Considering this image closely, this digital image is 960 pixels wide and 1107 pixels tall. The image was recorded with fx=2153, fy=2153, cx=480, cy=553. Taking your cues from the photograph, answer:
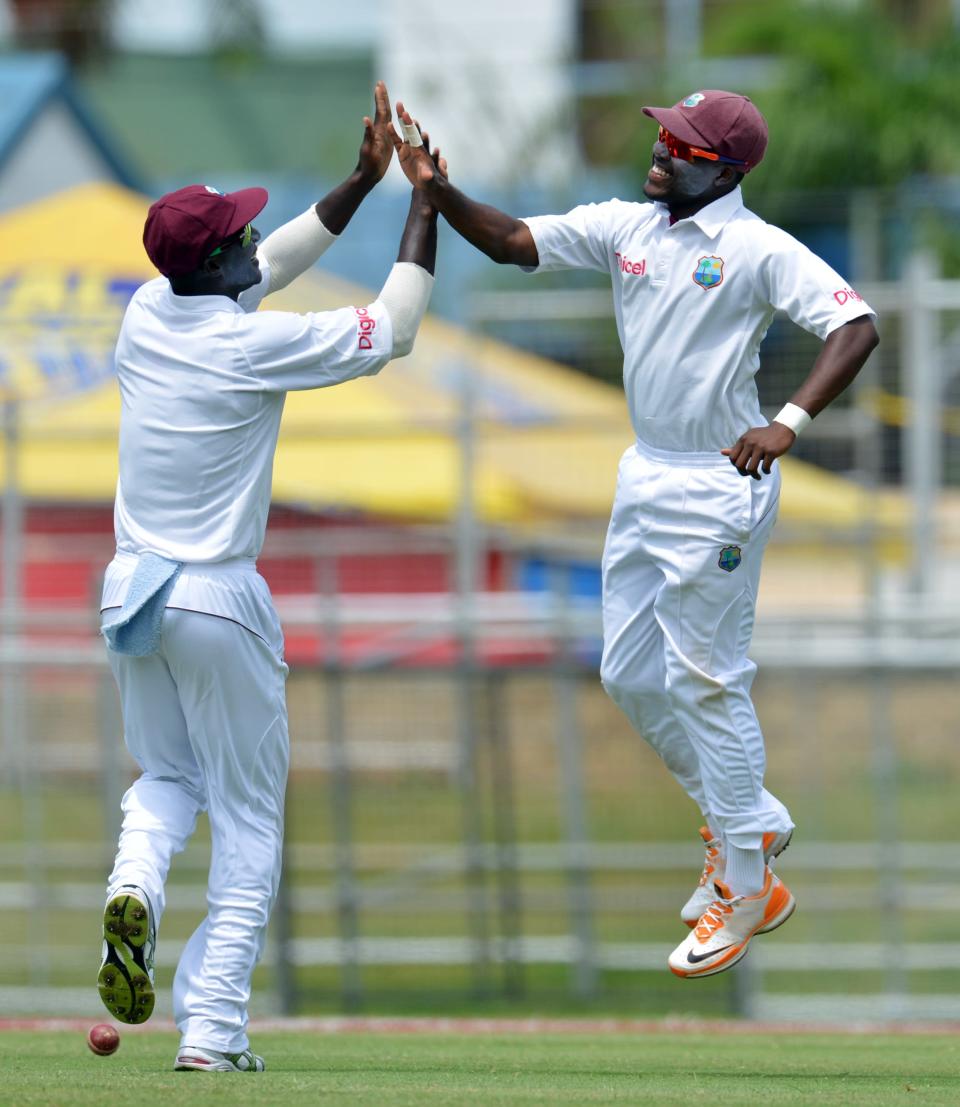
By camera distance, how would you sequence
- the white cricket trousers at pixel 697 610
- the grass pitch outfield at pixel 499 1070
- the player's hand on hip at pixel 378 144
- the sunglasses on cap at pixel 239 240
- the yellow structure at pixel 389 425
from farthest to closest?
the yellow structure at pixel 389 425, the player's hand on hip at pixel 378 144, the white cricket trousers at pixel 697 610, the sunglasses on cap at pixel 239 240, the grass pitch outfield at pixel 499 1070

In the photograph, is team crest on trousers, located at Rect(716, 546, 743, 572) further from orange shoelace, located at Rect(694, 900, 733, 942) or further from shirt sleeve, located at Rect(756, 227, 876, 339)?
orange shoelace, located at Rect(694, 900, 733, 942)

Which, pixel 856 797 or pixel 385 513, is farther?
pixel 385 513

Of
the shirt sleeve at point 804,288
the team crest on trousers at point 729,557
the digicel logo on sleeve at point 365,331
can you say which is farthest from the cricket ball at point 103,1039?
the shirt sleeve at point 804,288

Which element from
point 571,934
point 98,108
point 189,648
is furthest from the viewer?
point 98,108

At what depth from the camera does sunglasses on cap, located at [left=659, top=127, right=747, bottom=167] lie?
6.25 m

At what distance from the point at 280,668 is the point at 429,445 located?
9495 mm

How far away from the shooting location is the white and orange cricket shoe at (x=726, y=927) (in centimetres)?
646

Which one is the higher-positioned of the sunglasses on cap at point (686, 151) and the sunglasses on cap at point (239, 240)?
the sunglasses on cap at point (686, 151)

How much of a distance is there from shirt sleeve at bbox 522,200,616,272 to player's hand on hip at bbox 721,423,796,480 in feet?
2.94

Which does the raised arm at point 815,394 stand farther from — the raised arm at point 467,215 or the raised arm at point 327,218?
the raised arm at point 327,218

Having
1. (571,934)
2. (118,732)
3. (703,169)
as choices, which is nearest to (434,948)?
(571,934)

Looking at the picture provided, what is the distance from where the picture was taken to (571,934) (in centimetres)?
1096

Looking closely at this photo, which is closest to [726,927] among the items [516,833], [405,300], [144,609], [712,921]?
[712,921]

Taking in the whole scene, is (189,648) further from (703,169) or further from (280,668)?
(703,169)
